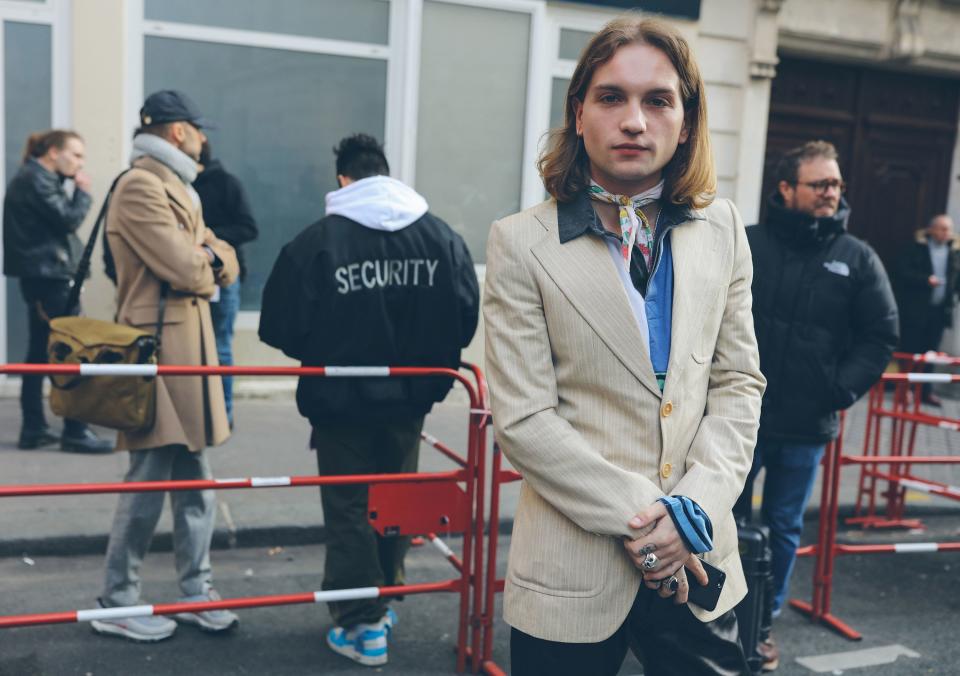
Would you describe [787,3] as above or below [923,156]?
above

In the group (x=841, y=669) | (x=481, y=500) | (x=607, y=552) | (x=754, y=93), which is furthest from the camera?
(x=754, y=93)

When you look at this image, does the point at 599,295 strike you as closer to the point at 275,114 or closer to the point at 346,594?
the point at 346,594

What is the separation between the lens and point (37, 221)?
21.9 feet

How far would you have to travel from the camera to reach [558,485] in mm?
2250

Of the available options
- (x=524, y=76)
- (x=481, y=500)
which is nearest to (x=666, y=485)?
(x=481, y=500)

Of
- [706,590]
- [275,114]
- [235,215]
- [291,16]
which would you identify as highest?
[291,16]

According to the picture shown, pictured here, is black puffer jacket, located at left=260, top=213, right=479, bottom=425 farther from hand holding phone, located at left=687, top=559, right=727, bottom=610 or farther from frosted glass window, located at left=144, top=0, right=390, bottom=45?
frosted glass window, located at left=144, top=0, right=390, bottom=45

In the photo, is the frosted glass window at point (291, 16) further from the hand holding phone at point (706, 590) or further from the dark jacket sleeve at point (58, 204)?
the hand holding phone at point (706, 590)

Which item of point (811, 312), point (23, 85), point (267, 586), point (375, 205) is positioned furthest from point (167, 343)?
point (23, 85)

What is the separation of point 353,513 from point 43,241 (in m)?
3.56

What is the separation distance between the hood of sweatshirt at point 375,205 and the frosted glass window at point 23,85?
4750mm

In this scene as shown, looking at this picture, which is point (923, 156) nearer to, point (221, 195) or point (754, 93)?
point (754, 93)

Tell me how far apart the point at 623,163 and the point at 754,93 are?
8.68 meters

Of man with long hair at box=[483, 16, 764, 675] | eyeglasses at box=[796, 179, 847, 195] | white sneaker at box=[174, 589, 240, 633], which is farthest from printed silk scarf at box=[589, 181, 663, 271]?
white sneaker at box=[174, 589, 240, 633]
